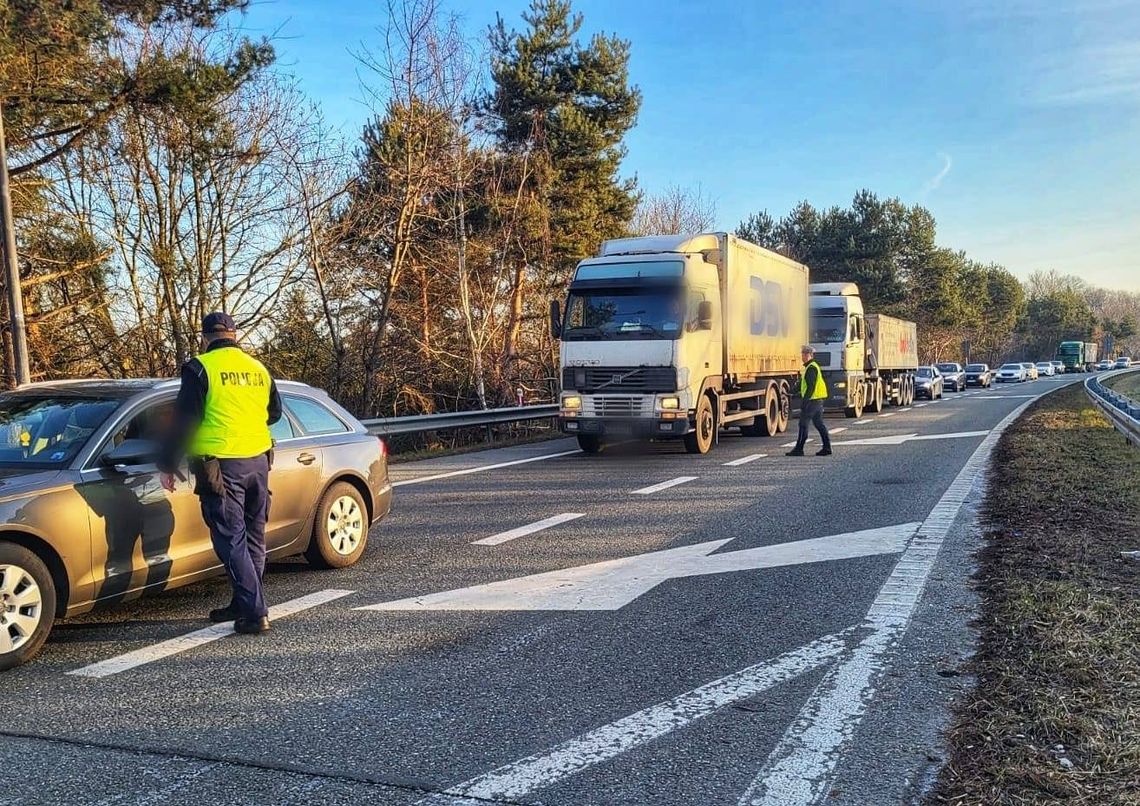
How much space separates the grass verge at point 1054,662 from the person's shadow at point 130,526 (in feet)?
14.2

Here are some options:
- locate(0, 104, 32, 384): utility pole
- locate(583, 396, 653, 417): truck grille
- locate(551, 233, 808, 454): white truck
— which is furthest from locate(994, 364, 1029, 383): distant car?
locate(0, 104, 32, 384): utility pole

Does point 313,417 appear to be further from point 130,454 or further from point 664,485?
point 664,485

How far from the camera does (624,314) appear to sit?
14188 millimetres

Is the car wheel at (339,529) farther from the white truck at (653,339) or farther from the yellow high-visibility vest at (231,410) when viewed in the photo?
the white truck at (653,339)

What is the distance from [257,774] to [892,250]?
6143cm

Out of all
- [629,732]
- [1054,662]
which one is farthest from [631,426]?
[629,732]

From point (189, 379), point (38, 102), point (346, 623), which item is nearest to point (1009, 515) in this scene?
point (346, 623)

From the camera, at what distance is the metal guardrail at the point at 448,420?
14.6m

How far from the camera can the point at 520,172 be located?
Answer: 2678 cm

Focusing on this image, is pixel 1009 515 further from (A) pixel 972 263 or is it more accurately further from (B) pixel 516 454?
(A) pixel 972 263

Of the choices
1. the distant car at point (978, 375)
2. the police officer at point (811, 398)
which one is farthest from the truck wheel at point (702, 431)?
the distant car at point (978, 375)

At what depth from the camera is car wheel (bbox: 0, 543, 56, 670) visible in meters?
4.42

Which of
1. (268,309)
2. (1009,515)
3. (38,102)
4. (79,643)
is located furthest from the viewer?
(268,309)

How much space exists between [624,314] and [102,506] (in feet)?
33.2
